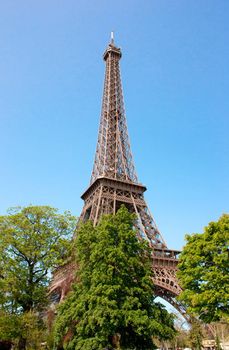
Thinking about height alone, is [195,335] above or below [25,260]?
below

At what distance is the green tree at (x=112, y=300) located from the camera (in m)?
17.2

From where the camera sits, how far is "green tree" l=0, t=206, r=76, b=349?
71.3 ft

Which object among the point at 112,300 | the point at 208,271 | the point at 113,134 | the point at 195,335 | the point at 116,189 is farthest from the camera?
the point at 113,134

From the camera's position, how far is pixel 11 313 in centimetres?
2227

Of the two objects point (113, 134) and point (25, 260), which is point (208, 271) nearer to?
point (25, 260)

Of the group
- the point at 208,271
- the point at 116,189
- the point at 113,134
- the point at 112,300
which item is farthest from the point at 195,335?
the point at 113,134

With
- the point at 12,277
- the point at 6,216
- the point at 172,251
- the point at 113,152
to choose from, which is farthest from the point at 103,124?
the point at 12,277

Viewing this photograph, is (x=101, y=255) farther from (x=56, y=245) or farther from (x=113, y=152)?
(x=113, y=152)

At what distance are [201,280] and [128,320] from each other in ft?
22.0

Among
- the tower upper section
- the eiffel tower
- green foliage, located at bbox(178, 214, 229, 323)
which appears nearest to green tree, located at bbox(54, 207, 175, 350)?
green foliage, located at bbox(178, 214, 229, 323)

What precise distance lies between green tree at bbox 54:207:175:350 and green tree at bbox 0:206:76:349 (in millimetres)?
3122

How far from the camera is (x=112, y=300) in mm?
17578

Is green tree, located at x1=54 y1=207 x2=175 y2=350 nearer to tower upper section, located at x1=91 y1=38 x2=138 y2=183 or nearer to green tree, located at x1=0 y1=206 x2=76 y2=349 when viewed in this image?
green tree, located at x1=0 y1=206 x2=76 y2=349

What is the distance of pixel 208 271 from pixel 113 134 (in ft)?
115
